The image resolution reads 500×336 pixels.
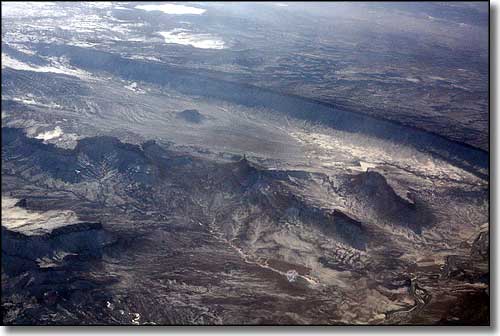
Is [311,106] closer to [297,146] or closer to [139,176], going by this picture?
[297,146]

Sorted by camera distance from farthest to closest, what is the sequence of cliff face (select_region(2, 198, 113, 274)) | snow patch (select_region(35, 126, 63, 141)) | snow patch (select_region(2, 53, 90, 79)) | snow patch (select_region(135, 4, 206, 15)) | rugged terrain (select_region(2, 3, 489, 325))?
snow patch (select_region(135, 4, 206, 15)), snow patch (select_region(2, 53, 90, 79)), snow patch (select_region(35, 126, 63, 141)), cliff face (select_region(2, 198, 113, 274)), rugged terrain (select_region(2, 3, 489, 325))

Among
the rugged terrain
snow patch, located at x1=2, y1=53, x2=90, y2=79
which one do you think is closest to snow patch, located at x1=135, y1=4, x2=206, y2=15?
the rugged terrain

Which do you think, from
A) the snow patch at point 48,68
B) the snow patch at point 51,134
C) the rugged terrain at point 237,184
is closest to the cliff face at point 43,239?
the rugged terrain at point 237,184

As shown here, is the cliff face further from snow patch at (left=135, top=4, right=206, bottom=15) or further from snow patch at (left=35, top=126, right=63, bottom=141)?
snow patch at (left=135, top=4, right=206, bottom=15)

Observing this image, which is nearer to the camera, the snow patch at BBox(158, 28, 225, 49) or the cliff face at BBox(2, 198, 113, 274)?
the cliff face at BBox(2, 198, 113, 274)

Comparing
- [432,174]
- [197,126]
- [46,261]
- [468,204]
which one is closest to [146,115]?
[197,126]

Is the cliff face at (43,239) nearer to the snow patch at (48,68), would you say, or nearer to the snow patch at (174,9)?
the snow patch at (48,68)

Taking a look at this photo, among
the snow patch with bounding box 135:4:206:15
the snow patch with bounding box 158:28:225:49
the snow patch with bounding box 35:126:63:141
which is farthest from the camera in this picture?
the snow patch with bounding box 135:4:206:15

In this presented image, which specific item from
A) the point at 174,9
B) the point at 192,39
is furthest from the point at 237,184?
the point at 174,9

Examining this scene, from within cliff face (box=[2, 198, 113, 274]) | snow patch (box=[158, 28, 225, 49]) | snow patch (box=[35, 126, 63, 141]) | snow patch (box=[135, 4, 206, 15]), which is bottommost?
cliff face (box=[2, 198, 113, 274])
